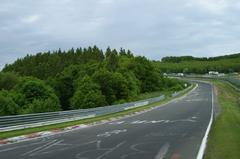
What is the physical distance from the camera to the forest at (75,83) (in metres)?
95.3

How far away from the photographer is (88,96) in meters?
99.1

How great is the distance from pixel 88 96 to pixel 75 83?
21894 millimetres

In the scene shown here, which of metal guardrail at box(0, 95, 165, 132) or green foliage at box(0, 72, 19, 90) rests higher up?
green foliage at box(0, 72, 19, 90)

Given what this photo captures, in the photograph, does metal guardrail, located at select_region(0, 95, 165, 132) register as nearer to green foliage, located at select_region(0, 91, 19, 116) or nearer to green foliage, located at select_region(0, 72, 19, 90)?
green foliage, located at select_region(0, 91, 19, 116)

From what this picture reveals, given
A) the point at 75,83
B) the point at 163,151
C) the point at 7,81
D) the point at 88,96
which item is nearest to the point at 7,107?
the point at 88,96

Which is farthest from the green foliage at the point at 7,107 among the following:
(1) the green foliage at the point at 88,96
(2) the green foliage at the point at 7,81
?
(2) the green foliage at the point at 7,81

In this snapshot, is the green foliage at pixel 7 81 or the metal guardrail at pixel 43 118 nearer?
the metal guardrail at pixel 43 118

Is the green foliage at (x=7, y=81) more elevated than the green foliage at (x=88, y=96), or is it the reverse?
the green foliage at (x=7, y=81)

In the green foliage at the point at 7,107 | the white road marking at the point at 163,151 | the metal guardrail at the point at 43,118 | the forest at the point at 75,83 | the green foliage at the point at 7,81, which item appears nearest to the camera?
the white road marking at the point at 163,151

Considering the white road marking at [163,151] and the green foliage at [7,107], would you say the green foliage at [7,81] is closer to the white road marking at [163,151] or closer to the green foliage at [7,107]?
the green foliage at [7,107]

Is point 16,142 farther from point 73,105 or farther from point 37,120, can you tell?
point 73,105

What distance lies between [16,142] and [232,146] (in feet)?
32.5

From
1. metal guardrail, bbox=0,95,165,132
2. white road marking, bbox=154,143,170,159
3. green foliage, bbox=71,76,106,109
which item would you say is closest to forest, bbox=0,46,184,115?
green foliage, bbox=71,76,106,109

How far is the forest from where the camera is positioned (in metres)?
95.3
